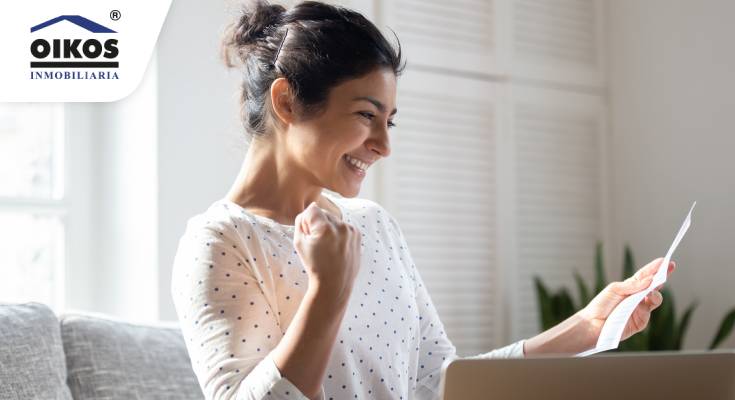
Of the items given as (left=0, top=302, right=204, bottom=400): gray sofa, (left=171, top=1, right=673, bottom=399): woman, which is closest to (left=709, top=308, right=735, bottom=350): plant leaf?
(left=171, top=1, right=673, bottom=399): woman

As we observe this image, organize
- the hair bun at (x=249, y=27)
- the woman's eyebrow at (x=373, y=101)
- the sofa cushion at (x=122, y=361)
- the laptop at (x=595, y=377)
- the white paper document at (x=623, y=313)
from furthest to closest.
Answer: the sofa cushion at (x=122, y=361) → the hair bun at (x=249, y=27) → the woman's eyebrow at (x=373, y=101) → the white paper document at (x=623, y=313) → the laptop at (x=595, y=377)

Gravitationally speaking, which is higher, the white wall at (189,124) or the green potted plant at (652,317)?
the white wall at (189,124)

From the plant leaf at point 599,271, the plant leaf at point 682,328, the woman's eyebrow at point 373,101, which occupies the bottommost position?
the plant leaf at point 682,328

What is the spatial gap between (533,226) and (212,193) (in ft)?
4.50

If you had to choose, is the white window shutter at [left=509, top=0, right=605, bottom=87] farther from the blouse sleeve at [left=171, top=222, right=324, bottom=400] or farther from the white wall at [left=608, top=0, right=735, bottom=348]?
the blouse sleeve at [left=171, top=222, right=324, bottom=400]

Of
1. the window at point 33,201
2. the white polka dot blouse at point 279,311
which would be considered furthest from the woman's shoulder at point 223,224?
the window at point 33,201

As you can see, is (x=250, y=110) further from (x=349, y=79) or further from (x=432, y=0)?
(x=432, y=0)

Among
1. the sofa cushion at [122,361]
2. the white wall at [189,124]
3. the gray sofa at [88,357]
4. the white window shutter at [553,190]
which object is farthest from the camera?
the white window shutter at [553,190]

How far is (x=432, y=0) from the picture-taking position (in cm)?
340

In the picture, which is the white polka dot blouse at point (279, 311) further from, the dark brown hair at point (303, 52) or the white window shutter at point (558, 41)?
the white window shutter at point (558, 41)

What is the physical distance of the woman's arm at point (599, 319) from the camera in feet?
5.34

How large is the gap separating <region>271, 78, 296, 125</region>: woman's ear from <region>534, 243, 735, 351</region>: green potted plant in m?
2.02

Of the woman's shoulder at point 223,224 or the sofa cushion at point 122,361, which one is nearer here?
the woman's shoulder at point 223,224

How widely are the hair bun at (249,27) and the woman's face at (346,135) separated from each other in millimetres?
204
